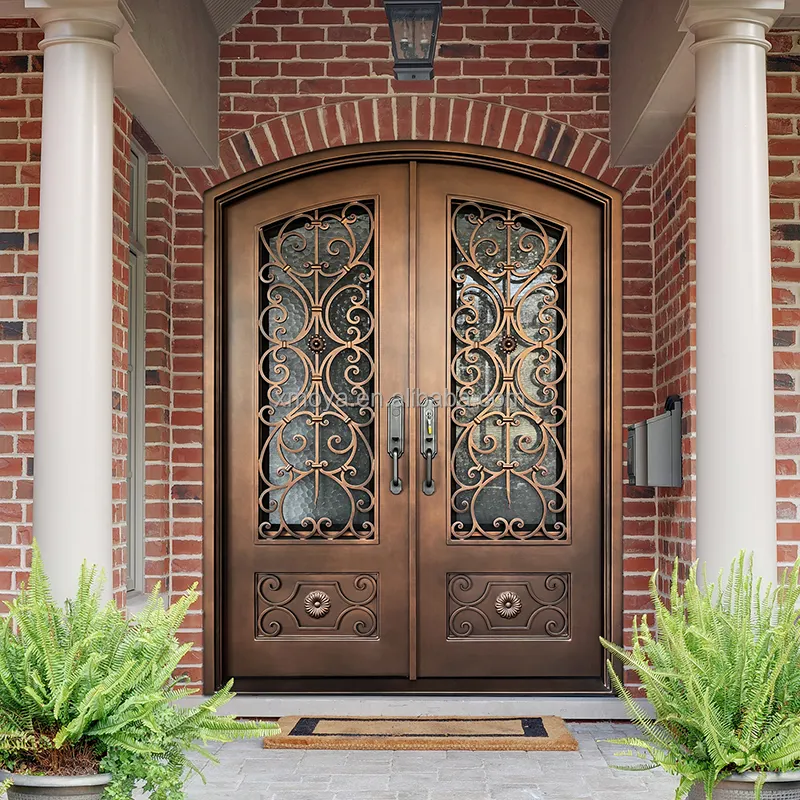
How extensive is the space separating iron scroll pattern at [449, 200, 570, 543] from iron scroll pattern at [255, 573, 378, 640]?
0.53m

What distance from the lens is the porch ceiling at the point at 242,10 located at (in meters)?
5.01

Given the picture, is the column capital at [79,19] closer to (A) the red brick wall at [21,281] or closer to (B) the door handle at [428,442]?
(A) the red brick wall at [21,281]

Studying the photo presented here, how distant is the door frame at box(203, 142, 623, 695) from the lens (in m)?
5.16

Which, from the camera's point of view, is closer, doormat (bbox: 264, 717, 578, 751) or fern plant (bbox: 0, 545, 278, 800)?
fern plant (bbox: 0, 545, 278, 800)

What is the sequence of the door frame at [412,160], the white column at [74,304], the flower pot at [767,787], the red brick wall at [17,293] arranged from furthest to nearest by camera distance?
1. the door frame at [412,160]
2. the red brick wall at [17,293]
3. the white column at [74,304]
4. the flower pot at [767,787]

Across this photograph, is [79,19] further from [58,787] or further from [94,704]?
[58,787]

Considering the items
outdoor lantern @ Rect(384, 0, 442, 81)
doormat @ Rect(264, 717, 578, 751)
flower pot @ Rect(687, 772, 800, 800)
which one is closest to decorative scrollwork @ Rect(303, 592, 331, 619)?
doormat @ Rect(264, 717, 578, 751)

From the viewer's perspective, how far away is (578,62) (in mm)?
5219

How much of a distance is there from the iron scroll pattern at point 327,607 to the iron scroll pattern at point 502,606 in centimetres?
39

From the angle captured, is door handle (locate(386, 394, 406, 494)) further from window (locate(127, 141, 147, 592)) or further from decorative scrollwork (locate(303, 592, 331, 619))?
window (locate(127, 141, 147, 592))

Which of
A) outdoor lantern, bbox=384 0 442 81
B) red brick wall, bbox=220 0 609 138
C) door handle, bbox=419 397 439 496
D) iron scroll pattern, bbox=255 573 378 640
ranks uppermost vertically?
red brick wall, bbox=220 0 609 138

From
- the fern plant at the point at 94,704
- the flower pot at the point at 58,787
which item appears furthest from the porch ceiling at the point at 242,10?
the flower pot at the point at 58,787

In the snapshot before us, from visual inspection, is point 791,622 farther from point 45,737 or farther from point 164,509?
point 164,509

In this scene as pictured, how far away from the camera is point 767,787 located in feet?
8.62
